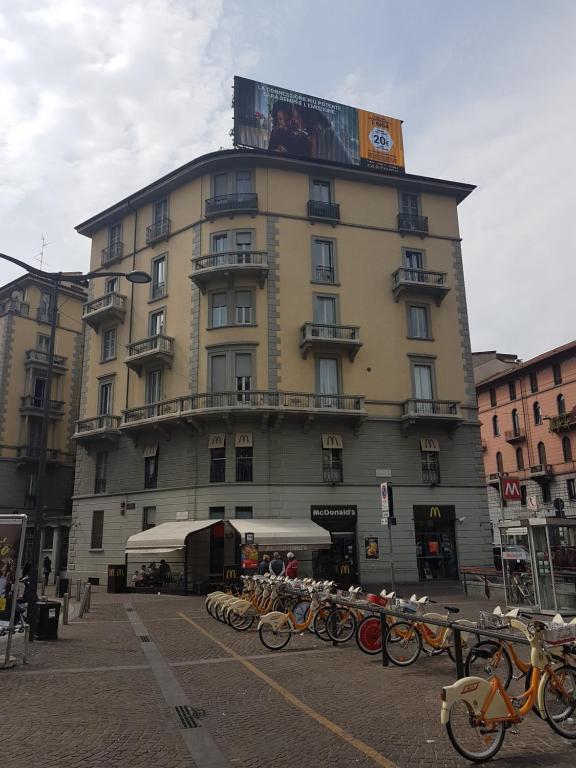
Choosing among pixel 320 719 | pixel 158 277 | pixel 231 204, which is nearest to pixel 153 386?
pixel 158 277

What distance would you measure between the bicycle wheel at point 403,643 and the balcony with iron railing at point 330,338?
1930cm

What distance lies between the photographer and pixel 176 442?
97.7ft

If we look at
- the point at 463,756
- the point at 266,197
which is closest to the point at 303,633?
the point at 463,756

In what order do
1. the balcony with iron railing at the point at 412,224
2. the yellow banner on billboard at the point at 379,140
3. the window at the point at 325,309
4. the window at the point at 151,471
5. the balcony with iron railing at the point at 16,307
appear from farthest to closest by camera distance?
the balcony with iron railing at the point at 16,307
the yellow banner on billboard at the point at 379,140
the balcony with iron railing at the point at 412,224
the window at the point at 325,309
the window at the point at 151,471

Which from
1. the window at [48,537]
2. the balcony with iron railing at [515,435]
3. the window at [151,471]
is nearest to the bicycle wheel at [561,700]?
the window at [151,471]

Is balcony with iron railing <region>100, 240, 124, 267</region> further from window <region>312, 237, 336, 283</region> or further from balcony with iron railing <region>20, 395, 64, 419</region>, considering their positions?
balcony with iron railing <region>20, 395, 64, 419</region>

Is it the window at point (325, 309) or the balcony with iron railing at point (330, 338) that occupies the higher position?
the window at point (325, 309)

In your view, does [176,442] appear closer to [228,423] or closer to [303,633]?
[228,423]

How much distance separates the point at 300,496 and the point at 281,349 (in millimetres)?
6857

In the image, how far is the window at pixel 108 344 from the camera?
34562 millimetres

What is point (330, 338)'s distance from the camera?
95.7 ft

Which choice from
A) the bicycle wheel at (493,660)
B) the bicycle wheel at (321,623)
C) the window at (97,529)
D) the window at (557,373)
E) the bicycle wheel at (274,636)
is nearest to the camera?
the bicycle wheel at (493,660)

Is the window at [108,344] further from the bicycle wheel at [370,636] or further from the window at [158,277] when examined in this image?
the bicycle wheel at [370,636]

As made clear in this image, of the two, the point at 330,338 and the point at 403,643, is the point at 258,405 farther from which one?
the point at 403,643
